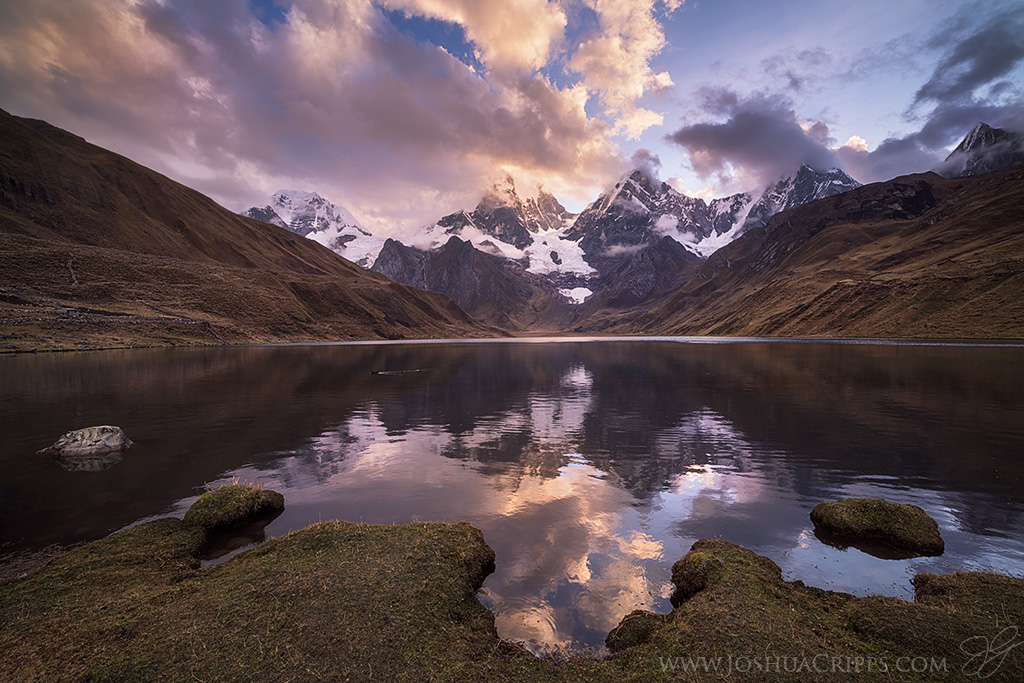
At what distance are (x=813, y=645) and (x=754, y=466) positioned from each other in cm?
1687

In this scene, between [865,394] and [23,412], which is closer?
[23,412]

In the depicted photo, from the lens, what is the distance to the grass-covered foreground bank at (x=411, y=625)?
7.83 meters

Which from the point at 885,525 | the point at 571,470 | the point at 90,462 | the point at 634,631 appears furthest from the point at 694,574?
the point at 90,462

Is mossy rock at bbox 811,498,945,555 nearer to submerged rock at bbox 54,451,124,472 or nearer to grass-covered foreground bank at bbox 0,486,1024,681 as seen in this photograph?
grass-covered foreground bank at bbox 0,486,1024,681

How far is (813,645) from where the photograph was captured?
28.3 feet

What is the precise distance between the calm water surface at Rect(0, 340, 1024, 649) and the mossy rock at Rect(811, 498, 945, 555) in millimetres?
606

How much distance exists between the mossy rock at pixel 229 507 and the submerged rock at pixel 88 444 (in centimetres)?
1399

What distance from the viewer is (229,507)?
52.7ft

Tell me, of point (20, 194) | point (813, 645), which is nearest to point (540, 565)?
point (813, 645)

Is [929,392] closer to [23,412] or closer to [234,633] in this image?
[234,633]

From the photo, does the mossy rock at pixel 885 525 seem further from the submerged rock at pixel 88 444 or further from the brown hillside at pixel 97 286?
the brown hillside at pixel 97 286

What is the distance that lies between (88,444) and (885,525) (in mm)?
37723

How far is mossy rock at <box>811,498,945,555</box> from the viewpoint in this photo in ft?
46.9

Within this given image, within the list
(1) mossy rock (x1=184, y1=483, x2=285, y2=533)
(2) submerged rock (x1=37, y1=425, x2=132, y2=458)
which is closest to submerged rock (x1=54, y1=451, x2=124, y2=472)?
(2) submerged rock (x1=37, y1=425, x2=132, y2=458)
